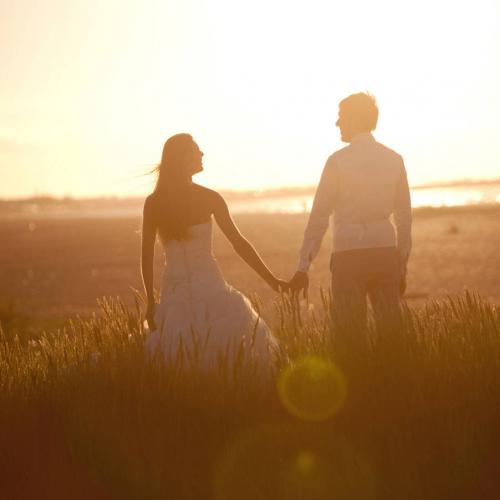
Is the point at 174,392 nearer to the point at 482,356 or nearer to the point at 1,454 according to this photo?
the point at 1,454

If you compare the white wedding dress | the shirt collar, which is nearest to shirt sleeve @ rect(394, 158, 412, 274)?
the shirt collar

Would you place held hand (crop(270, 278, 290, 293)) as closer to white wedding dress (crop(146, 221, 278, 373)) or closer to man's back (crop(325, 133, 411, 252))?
white wedding dress (crop(146, 221, 278, 373))

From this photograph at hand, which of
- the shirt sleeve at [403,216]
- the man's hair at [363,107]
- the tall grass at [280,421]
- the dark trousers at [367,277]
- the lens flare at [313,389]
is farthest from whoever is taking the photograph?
the shirt sleeve at [403,216]

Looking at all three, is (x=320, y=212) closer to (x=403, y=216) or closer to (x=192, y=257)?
(x=403, y=216)

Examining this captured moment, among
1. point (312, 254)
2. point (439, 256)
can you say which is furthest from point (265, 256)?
point (312, 254)

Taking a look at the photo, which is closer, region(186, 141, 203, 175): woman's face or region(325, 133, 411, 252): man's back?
region(186, 141, 203, 175): woman's face

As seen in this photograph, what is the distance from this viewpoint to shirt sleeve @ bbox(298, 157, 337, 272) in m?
6.66

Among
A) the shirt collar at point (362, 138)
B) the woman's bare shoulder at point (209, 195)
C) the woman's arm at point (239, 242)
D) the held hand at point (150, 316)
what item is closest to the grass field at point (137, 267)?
the woman's arm at point (239, 242)

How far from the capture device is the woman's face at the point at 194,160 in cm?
639

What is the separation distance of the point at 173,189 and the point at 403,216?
5.49 ft

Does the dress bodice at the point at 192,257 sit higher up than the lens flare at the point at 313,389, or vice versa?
the dress bodice at the point at 192,257

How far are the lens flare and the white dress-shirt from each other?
995 millimetres

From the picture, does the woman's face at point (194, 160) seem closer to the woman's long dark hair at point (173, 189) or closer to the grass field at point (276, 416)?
the woman's long dark hair at point (173, 189)

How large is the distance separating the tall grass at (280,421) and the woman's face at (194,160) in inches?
49.5
